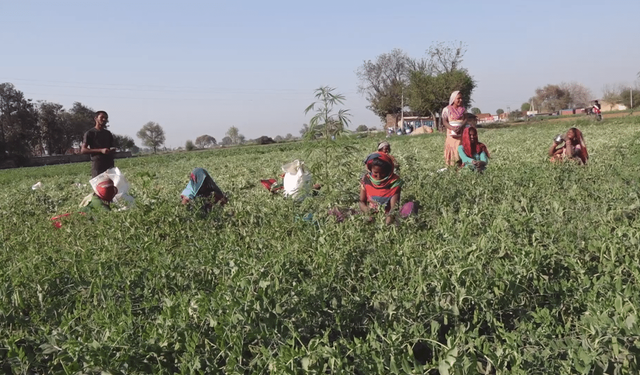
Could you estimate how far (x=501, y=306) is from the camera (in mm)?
3053

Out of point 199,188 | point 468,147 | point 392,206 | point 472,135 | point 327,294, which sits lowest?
point 327,294

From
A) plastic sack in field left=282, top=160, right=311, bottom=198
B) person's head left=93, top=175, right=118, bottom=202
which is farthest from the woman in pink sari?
person's head left=93, top=175, right=118, bottom=202

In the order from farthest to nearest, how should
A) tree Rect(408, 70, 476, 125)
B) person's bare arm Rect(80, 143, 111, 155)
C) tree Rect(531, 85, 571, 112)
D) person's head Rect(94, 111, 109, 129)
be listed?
tree Rect(531, 85, 571, 112), tree Rect(408, 70, 476, 125), person's head Rect(94, 111, 109, 129), person's bare arm Rect(80, 143, 111, 155)

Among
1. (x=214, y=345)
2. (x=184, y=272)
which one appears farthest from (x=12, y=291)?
(x=214, y=345)

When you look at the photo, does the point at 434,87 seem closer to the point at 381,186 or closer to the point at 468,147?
the point at 468,147

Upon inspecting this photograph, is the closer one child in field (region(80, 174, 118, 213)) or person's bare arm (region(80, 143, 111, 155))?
child in field (region(80, 174, 118, 213))

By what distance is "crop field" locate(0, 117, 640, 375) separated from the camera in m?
2.34

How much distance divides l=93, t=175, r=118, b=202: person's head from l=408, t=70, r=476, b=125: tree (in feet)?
171

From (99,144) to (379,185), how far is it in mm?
4565

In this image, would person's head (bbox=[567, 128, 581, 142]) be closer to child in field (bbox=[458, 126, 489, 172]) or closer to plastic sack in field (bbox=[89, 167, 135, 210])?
child in field (bbox=[458, 126, 489, 172])

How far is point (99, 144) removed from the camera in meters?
8.22

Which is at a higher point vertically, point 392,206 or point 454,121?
point 454,121

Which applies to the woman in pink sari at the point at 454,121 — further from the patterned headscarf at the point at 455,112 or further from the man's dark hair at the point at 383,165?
the man's dark hair at the point at 383,165

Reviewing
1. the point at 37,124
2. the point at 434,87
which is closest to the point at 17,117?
the point at 37,124
